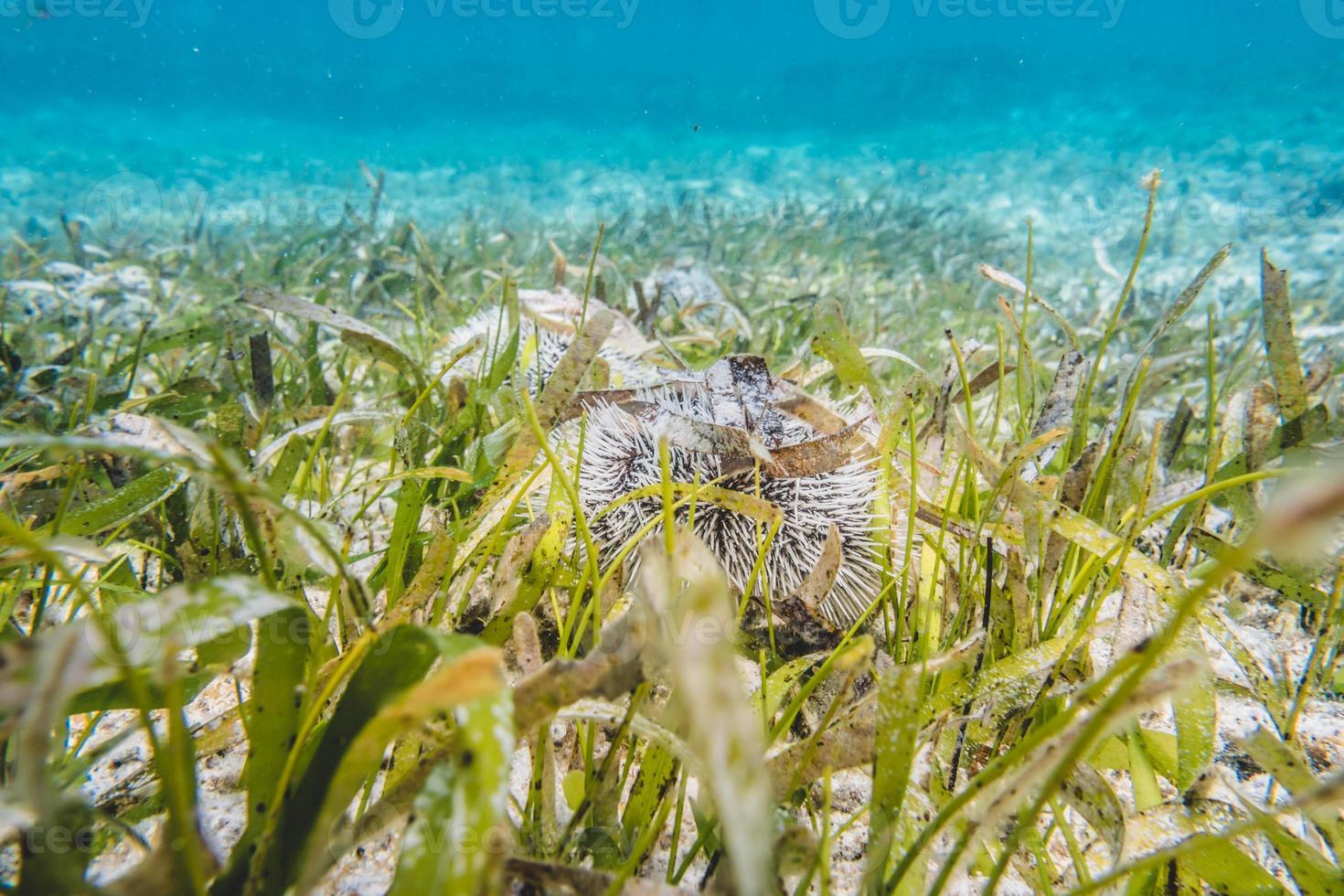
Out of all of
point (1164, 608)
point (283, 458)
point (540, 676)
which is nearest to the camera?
point (540, 676)

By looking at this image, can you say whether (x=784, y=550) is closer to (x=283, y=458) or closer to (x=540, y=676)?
(x=540, y=676)

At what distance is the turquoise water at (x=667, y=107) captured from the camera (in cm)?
1076

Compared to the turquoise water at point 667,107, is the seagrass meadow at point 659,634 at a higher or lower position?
lower

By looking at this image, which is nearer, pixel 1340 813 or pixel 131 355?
pixel 1340 813

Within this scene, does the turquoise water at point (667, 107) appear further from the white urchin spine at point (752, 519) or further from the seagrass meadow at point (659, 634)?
the white urchin spine at point (752, 519)

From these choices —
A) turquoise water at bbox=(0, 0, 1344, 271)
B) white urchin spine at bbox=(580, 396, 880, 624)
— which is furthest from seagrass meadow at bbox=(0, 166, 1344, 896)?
turquoise water at bbox=(0, 0, 1344, 271)

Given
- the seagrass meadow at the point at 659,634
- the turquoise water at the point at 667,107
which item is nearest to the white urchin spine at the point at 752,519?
the seagrass meadow at the point at 659,634

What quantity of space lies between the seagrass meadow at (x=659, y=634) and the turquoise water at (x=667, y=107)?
3386 mm

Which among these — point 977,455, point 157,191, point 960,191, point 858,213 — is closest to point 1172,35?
point 960,191

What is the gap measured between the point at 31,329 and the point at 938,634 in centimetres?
310

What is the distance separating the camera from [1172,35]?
4659cm

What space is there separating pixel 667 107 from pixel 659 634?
3674 centimetres

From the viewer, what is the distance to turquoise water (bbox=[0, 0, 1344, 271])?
10758mm

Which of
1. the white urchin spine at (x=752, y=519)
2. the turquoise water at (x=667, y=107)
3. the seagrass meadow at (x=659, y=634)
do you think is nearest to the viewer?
the seagrass meadow at (x=659, y=634)
